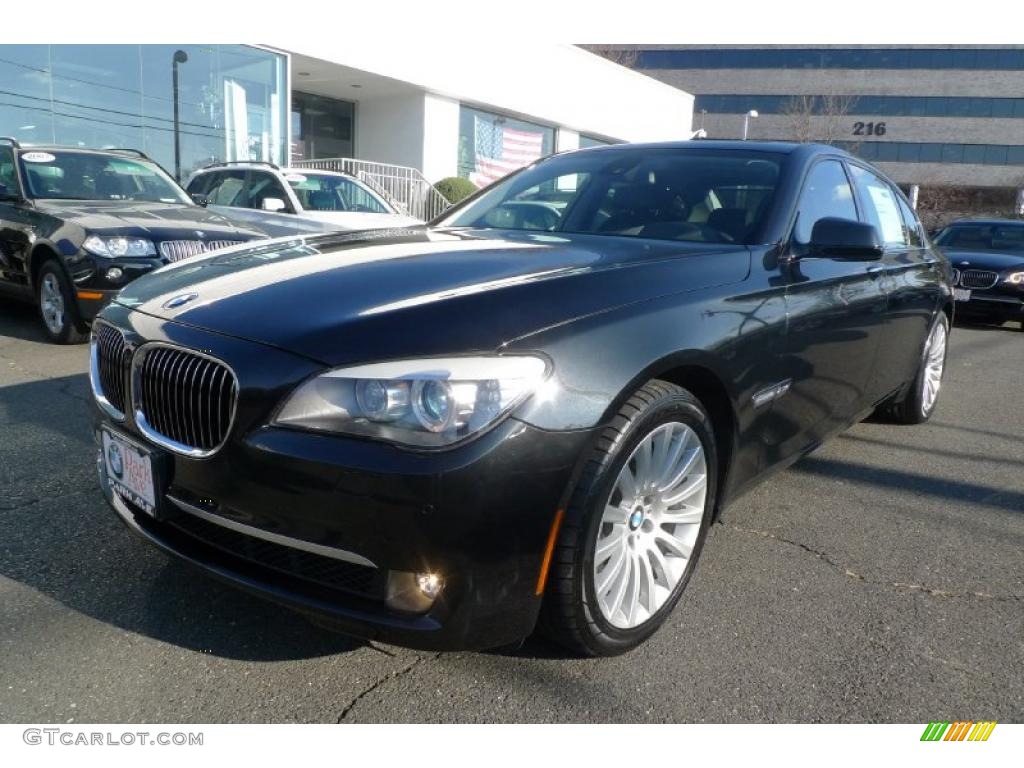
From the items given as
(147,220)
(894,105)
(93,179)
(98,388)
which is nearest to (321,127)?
(93,179)

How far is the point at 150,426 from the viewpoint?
226 cm

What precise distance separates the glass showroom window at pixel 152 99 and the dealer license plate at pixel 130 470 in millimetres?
11634

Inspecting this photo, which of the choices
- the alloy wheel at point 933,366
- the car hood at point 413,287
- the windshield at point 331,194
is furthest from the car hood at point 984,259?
the car hood at point 413,287

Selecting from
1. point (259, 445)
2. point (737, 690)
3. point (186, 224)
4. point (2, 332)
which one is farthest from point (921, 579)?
point (2, 332)

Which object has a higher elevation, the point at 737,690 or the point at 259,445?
the point at 259,445

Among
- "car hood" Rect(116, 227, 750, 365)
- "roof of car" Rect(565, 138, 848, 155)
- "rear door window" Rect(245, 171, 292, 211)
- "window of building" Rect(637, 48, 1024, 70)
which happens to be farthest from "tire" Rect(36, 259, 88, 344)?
"window of building" Rect(637, 48, 1024, 70)

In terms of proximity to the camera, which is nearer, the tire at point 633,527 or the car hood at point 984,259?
the tire at point 633,527

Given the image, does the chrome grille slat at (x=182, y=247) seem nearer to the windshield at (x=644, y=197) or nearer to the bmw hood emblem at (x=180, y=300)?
the windshield at (x=644, y=197)

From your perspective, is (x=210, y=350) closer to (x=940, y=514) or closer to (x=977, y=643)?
(x=977, y=643)

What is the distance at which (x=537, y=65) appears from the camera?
72.1ft

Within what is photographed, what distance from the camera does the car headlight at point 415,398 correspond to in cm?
185

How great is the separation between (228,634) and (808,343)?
7.45ft

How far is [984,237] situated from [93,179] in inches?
454

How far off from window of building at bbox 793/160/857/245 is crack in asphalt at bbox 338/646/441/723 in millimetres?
2088
